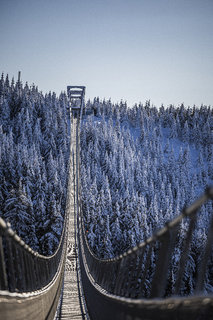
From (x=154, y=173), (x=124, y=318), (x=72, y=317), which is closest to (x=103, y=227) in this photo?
(x=72, y=317)

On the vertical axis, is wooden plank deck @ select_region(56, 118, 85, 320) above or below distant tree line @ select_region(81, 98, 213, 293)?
below

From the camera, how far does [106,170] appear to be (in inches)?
3903

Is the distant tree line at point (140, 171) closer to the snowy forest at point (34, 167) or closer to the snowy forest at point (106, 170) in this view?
the snowy forest at point (106, 170)

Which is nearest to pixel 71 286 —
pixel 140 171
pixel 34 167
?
pixel 34 167

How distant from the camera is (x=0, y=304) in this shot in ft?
9.84

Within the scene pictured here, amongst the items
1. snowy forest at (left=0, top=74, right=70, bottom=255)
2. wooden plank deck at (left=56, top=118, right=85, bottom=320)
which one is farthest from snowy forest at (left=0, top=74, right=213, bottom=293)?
wooden plank deck at (left=56, top=118, right=85, bottom=320)

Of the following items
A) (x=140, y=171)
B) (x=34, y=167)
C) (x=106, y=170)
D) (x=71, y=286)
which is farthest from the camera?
(x=140, y=171)

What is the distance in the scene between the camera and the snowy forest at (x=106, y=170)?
4325 cm

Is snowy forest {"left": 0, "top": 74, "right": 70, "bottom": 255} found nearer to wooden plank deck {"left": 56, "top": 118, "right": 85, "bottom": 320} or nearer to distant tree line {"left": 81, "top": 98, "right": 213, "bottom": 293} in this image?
wooden plank deck {"left": 56, "top": 118, "right": 85, "bottom": 320}

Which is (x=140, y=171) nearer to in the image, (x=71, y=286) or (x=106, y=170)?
(x=106, y=170)

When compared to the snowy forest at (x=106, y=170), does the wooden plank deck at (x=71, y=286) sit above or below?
below

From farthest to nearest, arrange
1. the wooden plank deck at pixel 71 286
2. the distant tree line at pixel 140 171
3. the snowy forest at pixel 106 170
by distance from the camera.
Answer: the distant tree line at pixel 140 171 → the snowy forest at pixel 106 170 → the wooden plank deck at pixel 71 286

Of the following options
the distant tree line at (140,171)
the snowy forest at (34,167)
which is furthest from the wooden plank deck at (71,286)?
the distant tree line at (140,171)

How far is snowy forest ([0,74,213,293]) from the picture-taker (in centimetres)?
4325
